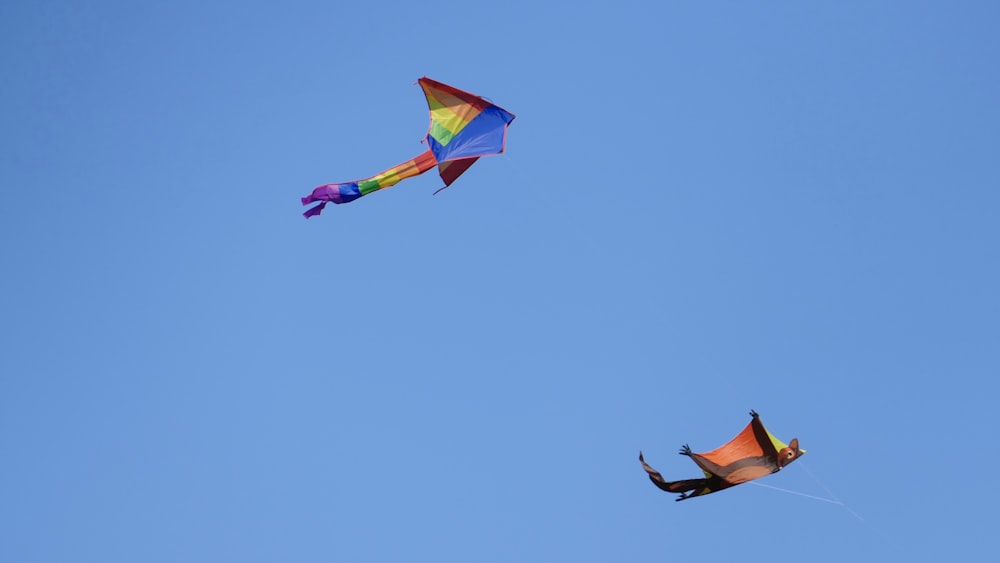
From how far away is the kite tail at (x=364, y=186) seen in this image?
132 feet

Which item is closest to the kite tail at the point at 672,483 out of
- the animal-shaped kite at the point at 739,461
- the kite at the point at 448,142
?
the animal-shaped kite at the point at 739,461

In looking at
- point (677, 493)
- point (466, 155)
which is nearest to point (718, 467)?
point (677, 493)

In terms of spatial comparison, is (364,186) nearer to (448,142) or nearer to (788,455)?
(448,142)

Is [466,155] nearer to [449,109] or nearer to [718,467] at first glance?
[449,109]

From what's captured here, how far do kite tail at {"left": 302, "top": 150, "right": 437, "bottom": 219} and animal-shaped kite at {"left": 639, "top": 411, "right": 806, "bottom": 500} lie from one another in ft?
37.1

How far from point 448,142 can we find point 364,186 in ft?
9.43

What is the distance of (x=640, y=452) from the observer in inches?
1387

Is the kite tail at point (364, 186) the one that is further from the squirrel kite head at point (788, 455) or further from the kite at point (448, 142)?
the squirrel kite head at point (788, 455)

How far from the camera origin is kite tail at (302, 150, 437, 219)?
40.1m

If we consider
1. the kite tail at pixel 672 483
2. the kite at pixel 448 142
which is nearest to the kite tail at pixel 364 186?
the kite at pixel 448 142

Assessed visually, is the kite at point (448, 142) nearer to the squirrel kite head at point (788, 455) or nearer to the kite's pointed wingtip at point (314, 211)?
the kite's pointed wingtip at point (314, 211)

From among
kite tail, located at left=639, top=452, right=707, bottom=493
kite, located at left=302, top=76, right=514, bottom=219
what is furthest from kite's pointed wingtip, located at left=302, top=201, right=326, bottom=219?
kite tail, located at left=639, top=452, right=707, bottom=493

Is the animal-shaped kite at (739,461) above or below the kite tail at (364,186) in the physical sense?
below

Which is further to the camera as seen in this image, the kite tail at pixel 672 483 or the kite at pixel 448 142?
the kite at pixel 448 142
